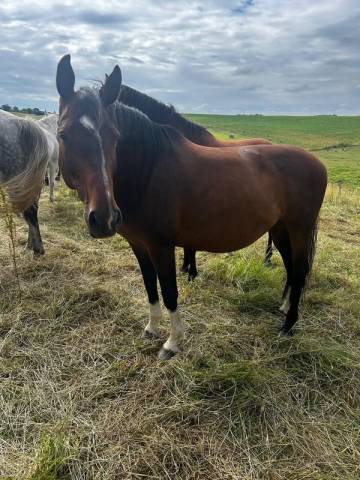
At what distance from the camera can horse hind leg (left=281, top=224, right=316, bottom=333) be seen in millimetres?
3545

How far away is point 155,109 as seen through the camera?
11.9 feet

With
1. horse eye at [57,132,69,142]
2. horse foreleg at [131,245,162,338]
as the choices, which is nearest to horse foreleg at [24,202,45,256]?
horse foreleg at [131,245,162,338]

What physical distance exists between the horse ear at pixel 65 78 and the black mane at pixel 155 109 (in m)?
1.02

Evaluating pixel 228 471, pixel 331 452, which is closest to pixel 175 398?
pixel 228 471

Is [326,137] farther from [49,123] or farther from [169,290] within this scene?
[169,290]

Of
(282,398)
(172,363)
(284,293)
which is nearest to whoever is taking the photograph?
(282,398)

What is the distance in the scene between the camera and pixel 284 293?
162 inches

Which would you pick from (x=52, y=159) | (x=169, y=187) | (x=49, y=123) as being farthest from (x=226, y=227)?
(x=49, y=123)

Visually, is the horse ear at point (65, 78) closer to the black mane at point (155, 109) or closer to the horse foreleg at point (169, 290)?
the black mane at point (155, 109)

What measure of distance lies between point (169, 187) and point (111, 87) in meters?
0.86

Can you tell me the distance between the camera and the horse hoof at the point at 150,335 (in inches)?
135

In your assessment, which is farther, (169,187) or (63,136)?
(169,187)

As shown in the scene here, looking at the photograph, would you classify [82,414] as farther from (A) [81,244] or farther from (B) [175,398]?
(A) [81,244]

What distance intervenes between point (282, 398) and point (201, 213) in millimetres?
1576
